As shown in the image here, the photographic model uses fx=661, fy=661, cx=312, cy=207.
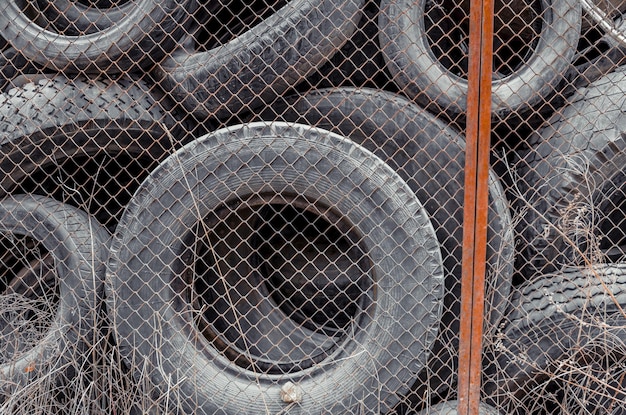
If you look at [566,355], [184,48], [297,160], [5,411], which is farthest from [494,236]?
[5,411]

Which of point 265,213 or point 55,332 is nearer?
point 55,332

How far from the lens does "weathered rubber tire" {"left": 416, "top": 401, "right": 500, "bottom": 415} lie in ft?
6.87

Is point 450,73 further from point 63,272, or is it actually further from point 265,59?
point 63,272

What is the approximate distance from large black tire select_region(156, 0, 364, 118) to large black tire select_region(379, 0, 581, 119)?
0.51 ft

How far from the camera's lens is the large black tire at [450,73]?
7.46 ft

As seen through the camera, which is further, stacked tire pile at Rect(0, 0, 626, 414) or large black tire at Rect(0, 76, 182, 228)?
large black tire at Rect(0, 76, 182, 228)

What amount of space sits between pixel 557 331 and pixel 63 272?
1678 mm

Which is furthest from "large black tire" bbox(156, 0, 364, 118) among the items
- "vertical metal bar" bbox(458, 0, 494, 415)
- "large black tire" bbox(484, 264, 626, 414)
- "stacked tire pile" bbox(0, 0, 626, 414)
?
"large black tire" bbox(484, 264, 626, 414)

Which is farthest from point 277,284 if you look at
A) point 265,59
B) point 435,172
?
point 265,59

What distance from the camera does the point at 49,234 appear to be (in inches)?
91.1

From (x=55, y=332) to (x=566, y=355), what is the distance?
5.53ft

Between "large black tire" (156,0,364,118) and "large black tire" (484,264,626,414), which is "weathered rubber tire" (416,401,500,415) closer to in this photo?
"large black tire" (484,264,626,414)

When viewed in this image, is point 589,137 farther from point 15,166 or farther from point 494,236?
point 15,166

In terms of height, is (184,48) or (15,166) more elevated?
(184,48)
